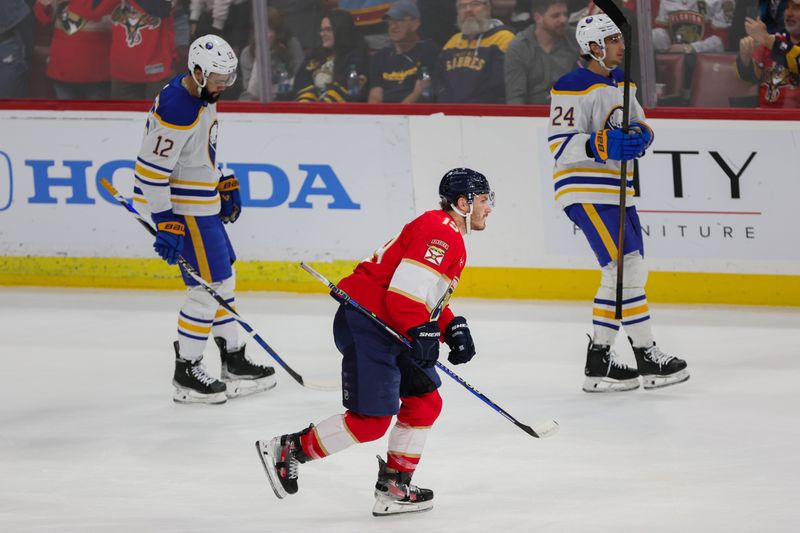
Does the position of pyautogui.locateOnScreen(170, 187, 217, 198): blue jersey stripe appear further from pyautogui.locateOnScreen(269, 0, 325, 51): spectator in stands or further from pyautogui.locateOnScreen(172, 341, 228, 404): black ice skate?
pyautogui.locateOnScreen(269, 0, 325, 51): spectator in stands

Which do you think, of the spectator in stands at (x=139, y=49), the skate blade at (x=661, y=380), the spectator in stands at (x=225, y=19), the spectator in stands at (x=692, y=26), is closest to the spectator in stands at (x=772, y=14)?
the spectator in stands at (x=692, y=26)

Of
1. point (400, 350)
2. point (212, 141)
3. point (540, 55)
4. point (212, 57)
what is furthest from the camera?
point (540, 55)

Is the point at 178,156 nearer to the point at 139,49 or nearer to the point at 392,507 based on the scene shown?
the point at 392,507

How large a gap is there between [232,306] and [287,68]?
7.43 ft

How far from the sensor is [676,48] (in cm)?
648

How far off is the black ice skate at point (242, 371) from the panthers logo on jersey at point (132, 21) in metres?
2.41

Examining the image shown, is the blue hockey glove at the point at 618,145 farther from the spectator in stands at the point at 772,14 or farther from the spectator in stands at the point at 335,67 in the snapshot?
the spectator in stands at the point at 335,67

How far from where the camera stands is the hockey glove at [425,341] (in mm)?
3559

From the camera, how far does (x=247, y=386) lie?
5.35 meters

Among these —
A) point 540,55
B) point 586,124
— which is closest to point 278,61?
point 540,55

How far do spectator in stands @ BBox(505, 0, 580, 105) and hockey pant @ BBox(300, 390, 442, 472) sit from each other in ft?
10.5

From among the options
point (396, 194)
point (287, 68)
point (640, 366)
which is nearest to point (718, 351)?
point (640, 366)

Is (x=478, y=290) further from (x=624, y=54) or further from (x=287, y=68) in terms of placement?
(x=624, y=54)

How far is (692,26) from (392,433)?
3.42 metres
